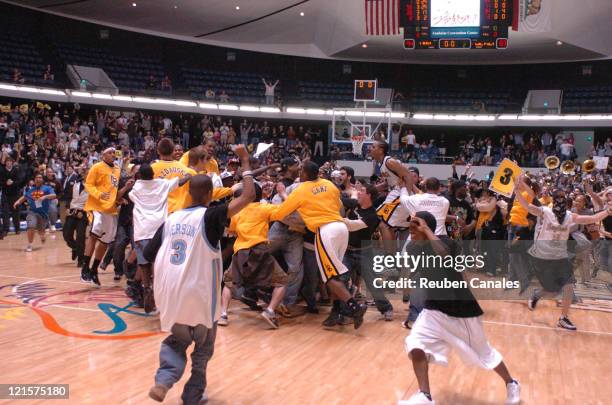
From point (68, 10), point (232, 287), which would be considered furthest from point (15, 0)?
point (232, 287)

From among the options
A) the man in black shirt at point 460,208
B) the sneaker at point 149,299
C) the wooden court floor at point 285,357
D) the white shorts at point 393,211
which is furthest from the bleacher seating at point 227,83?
the sneaker at point 149,299

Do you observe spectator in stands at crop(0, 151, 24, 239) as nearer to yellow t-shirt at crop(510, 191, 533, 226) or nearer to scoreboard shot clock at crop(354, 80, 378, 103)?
yellow t-shirt at crop(510, 191, 533, 226)

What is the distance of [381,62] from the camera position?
31.5 meters

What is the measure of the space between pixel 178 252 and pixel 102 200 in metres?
4.82

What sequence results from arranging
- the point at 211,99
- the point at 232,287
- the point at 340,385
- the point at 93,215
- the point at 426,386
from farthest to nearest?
the point at 211,99
the point at 93,215
the point at 232,287
the point at 340,385
the point at 426,386

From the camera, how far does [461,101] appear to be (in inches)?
1180

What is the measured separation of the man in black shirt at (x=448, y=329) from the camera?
4258 millimetres

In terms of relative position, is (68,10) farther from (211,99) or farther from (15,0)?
(211,99)

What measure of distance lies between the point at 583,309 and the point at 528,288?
987 mm

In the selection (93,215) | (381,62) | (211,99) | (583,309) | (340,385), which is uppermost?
(381,62)

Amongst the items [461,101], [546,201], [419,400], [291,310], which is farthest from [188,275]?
[461,101]

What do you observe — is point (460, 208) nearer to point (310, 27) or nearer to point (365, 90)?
point (365, 90)

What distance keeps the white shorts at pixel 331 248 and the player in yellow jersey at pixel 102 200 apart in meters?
3.35

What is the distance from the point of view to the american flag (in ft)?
71.8
